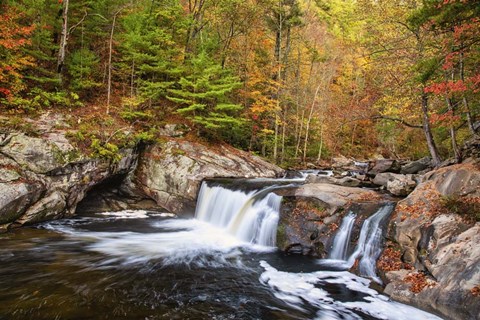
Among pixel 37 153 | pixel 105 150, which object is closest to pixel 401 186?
pixel 105 150

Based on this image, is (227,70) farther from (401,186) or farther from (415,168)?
(415,168)

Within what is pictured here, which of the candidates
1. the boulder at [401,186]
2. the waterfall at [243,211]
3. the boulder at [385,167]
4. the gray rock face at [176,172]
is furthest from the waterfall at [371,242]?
the gray rock face at [176,172]

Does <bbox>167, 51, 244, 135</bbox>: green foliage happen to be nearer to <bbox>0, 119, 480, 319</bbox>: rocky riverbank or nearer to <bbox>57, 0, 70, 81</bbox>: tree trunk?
<bbox>0, 119, 480, 319</bbox>: rocky riverbank

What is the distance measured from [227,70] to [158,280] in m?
11.6

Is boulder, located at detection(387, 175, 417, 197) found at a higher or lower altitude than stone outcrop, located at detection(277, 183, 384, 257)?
higher

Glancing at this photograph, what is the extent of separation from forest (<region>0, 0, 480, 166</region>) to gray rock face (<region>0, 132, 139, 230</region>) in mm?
772

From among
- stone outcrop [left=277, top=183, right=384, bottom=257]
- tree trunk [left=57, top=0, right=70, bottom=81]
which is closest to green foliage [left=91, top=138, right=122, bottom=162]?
tree trunk [left=57, top=0, right=70, bottom=81]

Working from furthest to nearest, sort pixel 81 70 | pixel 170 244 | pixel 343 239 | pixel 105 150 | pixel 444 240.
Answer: pixel 81 70, pixel 105 150, pixel 170 244, pixel 343 239, pixel 444 240

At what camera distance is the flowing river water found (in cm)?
533

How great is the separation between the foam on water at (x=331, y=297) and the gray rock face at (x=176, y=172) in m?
6.61

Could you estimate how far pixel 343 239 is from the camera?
8289 millimetres

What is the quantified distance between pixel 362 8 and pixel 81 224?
13934mm

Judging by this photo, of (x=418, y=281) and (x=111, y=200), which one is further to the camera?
(x=111, y=200)

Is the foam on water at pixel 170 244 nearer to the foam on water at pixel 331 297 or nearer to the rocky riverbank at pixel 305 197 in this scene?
the rocky riverbank at pixel 305 197
